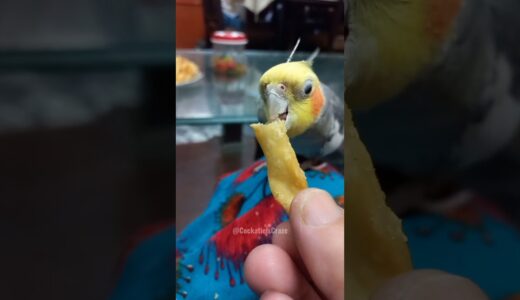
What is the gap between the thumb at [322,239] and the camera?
0.36 m

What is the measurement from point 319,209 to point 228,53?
635 millimetres

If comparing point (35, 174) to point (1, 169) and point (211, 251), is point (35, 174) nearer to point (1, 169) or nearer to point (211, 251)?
point (1, 169)

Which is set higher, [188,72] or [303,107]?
[303,107]

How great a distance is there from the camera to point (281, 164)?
16.9 inches

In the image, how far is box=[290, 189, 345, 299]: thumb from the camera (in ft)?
1.17

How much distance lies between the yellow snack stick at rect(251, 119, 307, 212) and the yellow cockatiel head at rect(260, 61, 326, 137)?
0.05 feet

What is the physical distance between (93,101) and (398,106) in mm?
174

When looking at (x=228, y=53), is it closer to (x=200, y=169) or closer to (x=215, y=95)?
(x=215, y=95)

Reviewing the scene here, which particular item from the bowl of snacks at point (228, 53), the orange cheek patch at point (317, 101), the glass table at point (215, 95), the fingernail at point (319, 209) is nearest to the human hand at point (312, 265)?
the fingernail at point (319, 209)

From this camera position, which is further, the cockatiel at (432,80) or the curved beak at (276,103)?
the curved beak at (276,103)

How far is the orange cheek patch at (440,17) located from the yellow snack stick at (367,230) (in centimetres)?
7

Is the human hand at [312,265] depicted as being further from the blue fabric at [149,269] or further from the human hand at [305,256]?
the blue fabric at [149,269]

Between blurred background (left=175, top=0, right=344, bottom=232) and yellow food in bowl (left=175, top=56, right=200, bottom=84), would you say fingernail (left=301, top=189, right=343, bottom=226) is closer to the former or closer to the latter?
blurred background (left=175, top=0, right=344, bottom=232)

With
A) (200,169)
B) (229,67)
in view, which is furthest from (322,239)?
(229,67)
